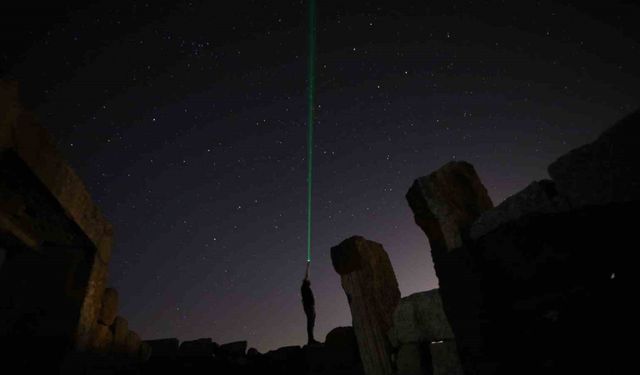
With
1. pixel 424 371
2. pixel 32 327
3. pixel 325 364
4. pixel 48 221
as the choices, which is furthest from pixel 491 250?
pixel 32 327

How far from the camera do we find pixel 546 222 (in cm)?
193

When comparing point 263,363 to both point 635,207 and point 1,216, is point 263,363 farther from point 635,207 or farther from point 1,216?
point 635,207

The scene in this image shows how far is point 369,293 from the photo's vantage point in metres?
4.07

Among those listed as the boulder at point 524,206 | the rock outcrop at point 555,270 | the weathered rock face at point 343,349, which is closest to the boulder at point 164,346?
the weathered rock face at point 343,349

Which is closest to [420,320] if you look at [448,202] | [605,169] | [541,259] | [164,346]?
[448,202]

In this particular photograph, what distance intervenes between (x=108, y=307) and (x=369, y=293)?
414 centimetres

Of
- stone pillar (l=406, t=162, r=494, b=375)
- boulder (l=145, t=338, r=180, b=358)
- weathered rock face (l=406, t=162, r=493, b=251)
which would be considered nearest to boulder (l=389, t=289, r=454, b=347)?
stone pillar (l=406, t=162, r=494, b=375)

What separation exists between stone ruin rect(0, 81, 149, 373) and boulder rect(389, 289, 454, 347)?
3.96 m

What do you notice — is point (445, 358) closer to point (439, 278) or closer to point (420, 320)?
point (420, 320)

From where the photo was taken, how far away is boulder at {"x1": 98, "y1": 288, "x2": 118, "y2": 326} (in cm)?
523

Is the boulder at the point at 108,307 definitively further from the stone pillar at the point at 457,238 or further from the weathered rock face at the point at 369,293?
the stone pillar at the point at 457,238

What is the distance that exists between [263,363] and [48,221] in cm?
363

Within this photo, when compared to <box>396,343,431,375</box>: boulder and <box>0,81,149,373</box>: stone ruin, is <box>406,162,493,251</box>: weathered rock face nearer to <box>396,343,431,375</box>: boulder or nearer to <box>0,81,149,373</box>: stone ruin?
<box>396,343,431,375</box>: boulder

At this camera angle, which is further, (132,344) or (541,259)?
(132,344)
